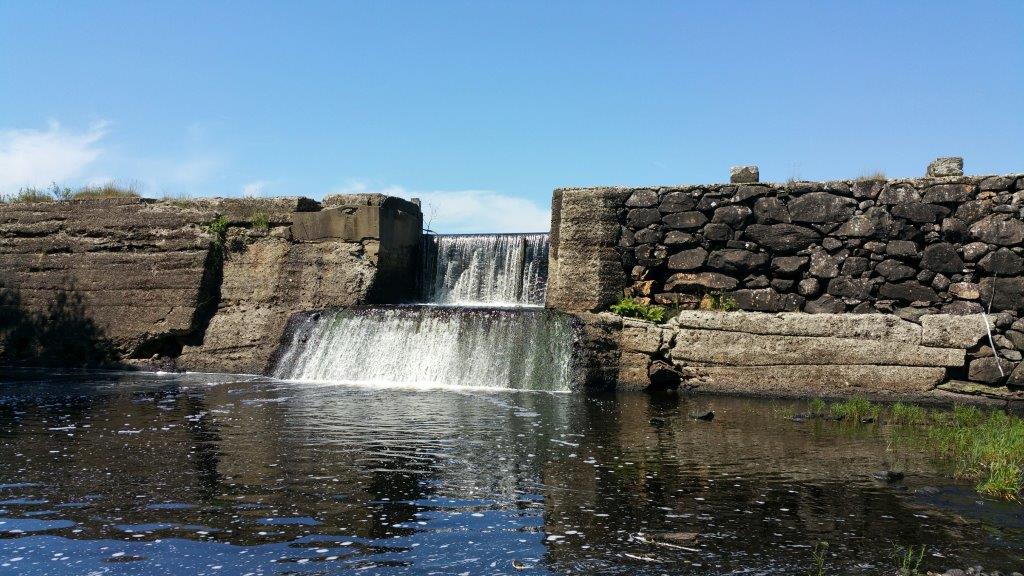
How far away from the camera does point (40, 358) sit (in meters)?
16.1

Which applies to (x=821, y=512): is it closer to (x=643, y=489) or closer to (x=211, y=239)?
(x=643, y=489)

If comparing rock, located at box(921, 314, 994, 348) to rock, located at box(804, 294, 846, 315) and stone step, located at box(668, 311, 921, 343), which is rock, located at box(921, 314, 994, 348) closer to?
stone step, located at box(668, 311, 921, 343)

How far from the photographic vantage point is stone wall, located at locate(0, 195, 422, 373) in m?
15.5

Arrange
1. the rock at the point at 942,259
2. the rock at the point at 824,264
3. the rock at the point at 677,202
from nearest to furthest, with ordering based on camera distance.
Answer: the rock at the point at 942,259
the rock at the point at 824,264
the rock at the point at 677,202

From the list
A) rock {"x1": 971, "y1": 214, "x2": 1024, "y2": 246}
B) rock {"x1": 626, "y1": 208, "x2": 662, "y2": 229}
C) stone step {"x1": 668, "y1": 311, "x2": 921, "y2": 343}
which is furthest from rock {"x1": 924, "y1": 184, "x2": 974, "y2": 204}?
rock {"x1": 626, "y1": 208, "x2": 662, "y2": 229}

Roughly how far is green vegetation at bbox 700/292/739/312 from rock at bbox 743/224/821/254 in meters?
1.03

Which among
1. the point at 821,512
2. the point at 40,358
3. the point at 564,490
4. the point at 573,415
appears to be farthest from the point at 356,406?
the point at 40,358

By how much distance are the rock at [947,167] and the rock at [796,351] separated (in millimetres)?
2738

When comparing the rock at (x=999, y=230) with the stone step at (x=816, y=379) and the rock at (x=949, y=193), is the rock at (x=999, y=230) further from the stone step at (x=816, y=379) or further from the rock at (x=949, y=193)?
the stone step at (x=816, y=379)

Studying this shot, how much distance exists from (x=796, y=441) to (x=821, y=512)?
2954 millimetres

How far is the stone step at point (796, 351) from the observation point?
39.3 ft

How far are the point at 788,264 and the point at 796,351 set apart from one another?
59.6 inches

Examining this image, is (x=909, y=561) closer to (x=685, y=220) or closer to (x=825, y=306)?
(x=825, y=306)

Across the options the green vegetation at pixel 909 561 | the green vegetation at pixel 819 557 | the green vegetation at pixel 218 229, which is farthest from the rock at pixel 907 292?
the green vegetation at pixel 218 229
